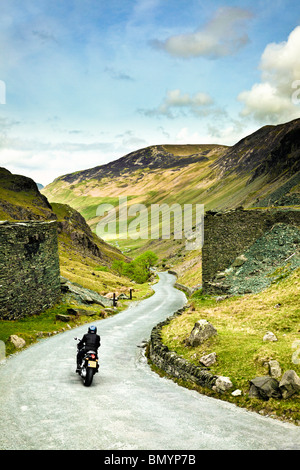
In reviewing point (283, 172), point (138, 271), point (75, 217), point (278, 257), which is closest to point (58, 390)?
point (278, 257)

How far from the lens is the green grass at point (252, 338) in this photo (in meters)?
13.1

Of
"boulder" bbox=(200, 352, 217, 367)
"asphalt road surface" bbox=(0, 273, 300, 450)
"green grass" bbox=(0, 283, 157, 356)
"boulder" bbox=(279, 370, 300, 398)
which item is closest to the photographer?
"asphalt road surface" bbox=(0, 273, 300, 450)

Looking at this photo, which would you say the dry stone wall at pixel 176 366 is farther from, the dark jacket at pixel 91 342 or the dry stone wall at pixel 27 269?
the dry stone wall at pixel 27 269

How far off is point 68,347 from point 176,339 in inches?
324

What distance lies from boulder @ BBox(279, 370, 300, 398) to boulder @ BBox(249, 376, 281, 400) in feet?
0.78

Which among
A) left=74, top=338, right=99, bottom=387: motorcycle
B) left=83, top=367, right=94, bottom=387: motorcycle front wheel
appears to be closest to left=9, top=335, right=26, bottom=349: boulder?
left=74, top=338, right=99, bottom=387: motorcycle

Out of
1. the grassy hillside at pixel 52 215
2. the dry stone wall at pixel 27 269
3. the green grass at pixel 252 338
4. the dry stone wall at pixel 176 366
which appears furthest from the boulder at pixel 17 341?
the grassy hillside at pixel 52 215

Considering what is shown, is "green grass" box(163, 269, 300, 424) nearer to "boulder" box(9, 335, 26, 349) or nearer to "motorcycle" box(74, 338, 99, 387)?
"motorcycle" box(74, 338, 99, 387)

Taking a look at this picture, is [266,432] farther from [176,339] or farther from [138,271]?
[138,271]

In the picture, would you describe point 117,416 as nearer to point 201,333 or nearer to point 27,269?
point 201,333

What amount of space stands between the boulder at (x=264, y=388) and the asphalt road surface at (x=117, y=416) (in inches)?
38.6

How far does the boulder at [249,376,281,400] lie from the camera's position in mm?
12191

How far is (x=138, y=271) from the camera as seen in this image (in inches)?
5290

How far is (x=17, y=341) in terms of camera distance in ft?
80.4
